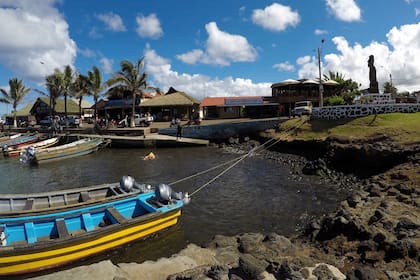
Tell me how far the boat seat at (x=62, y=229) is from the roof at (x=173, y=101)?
135 ft

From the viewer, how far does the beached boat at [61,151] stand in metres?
29.5

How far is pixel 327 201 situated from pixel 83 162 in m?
23.0

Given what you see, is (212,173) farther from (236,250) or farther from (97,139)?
(97,139)

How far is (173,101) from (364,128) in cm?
3334

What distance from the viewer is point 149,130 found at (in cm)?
4175

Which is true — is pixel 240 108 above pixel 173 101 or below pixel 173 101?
below

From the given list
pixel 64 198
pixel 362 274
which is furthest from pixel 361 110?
pixel 64 198

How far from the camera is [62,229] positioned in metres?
10.1

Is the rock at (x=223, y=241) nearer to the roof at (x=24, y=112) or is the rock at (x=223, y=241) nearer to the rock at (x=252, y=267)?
the rock at (x=252, y=267)

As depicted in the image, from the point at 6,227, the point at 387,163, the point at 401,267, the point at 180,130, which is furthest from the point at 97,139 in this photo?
the point at 401,267

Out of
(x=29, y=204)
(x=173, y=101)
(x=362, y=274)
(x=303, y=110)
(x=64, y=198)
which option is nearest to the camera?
(x=362, y=274)

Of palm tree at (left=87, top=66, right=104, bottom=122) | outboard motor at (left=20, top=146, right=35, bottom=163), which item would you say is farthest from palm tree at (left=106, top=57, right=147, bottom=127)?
outboard motor at (left=20, top=146, right=35, bottom=163)

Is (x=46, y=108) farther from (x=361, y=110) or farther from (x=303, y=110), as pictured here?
(x=361, y=110)

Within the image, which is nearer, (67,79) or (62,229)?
(62,229)
